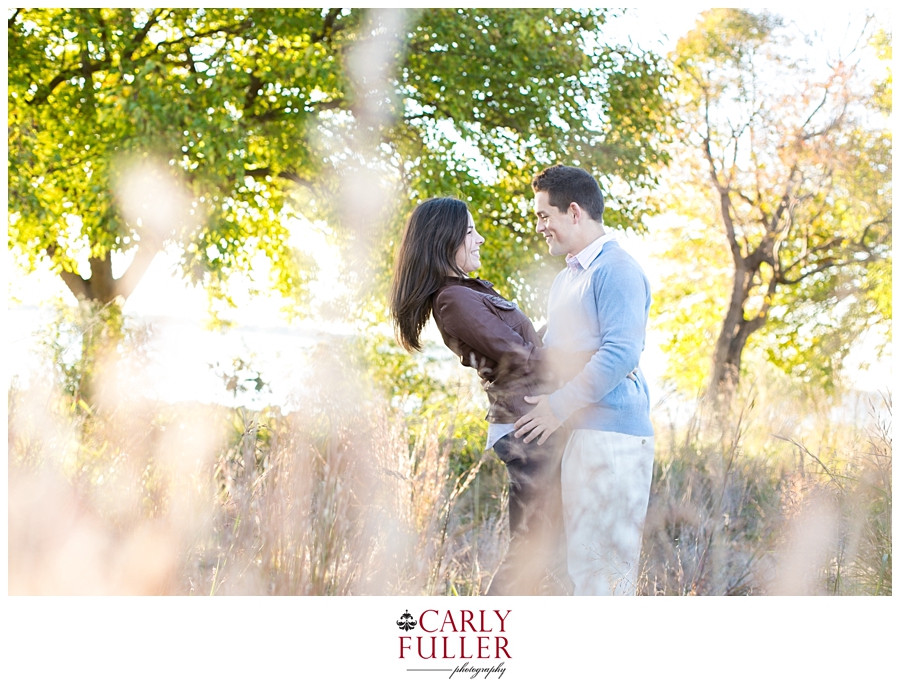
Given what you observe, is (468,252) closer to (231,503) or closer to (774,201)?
(231,503)

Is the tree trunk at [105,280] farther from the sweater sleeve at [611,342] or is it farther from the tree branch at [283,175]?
the sweater sleeve at [611,342]

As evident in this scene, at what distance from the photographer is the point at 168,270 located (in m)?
5.83

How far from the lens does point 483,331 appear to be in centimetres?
241

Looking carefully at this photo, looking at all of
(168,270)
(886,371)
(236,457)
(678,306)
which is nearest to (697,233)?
→ (678,306)

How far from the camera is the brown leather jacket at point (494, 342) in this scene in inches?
95.5

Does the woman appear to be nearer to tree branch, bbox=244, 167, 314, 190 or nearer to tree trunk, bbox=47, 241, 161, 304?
tree branch, bbox=244, 167, 314, 190

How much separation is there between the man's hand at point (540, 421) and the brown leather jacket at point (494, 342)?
0.03 metres

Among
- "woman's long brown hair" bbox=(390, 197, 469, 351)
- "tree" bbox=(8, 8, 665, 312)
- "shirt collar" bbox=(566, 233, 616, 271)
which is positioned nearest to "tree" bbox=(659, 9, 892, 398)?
"tree" bbox=(8, 8, 665, 312)

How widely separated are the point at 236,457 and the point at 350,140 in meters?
3.46

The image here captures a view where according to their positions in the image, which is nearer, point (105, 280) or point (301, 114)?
point (301, 114)

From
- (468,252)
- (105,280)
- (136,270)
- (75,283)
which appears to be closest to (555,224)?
(468,252)
